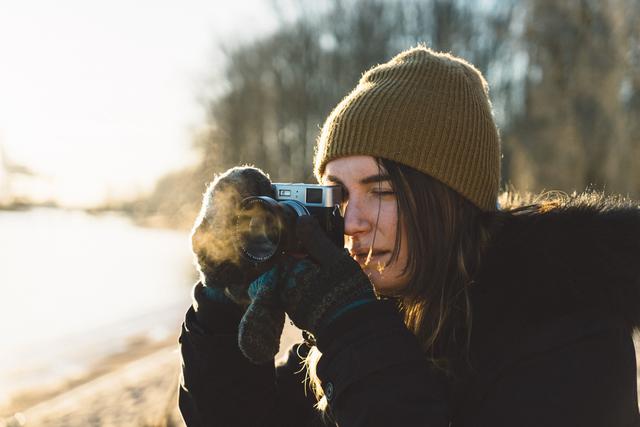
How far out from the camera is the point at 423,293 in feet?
5.03

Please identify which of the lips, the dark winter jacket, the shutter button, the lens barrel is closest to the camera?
the dark winter jacket

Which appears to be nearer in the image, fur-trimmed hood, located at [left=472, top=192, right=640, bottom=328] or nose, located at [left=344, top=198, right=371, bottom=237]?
fur-trimmed hood, located at [left=472, top=192, right=640, bottom=328]

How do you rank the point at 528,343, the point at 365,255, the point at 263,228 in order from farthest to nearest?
the point at 365,255, the point at 263,228, the point at 528,343

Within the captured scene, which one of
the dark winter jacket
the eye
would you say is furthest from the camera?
the dark winter jacket

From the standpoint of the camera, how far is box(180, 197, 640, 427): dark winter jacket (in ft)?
3.72

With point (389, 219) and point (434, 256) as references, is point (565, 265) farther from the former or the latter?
point (389, 219)

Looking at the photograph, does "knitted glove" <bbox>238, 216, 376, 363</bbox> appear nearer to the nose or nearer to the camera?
the camera

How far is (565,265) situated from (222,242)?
88 cm

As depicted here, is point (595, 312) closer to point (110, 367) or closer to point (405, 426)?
point (405, 426)

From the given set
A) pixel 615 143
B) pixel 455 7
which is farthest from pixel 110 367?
pixel 455 7

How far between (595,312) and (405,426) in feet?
1.64

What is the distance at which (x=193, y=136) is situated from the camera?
1780cm

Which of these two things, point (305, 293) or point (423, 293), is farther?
point (423, 293)

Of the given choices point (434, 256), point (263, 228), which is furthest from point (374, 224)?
point (263, 228)
